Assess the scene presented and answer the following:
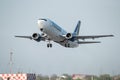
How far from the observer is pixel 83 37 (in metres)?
75.4

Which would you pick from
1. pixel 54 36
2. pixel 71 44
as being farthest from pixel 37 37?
pixel 71 44

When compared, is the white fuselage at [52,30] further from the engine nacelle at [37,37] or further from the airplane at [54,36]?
the engine nacelle at [37,37]

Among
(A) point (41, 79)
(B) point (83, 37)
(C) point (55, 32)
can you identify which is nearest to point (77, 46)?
(B) point (83, 37)

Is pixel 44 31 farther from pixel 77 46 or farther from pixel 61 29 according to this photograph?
pixel 77 46

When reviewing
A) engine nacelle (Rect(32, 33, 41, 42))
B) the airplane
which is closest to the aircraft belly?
the airplane

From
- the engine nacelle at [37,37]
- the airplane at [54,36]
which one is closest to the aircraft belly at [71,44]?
the airplane at [54,36]

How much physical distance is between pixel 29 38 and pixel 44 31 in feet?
39.2

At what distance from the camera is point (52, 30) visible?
69188 mm

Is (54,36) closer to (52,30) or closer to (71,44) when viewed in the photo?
(52,30)

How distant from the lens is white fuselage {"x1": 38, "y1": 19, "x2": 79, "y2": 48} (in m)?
67.8

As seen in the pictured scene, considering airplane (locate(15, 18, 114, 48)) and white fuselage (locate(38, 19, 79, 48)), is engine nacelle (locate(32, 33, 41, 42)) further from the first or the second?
white fuselage (locate(38, 19, 79, 48))

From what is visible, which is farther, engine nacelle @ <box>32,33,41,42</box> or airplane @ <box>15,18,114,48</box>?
engine nacelle @ <box>32,33,41,42</box>

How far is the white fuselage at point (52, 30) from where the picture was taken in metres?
67.8

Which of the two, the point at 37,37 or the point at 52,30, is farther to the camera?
the point at 37,37
